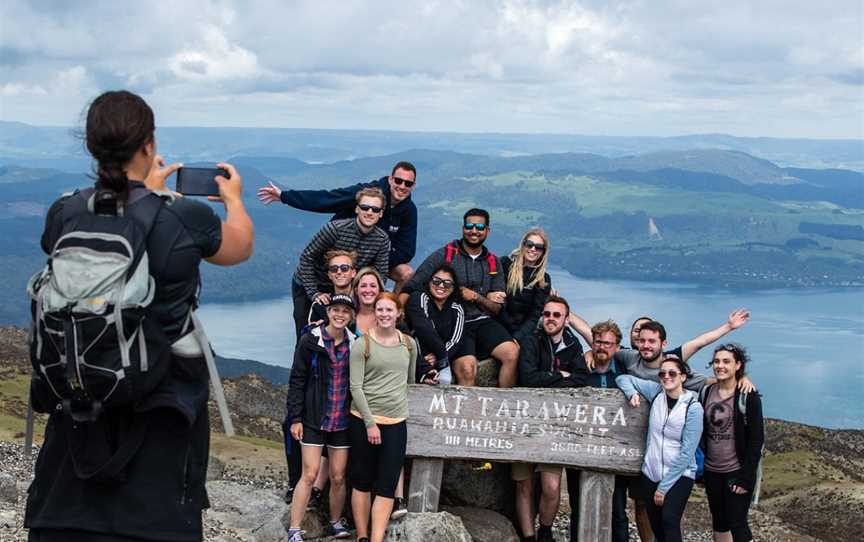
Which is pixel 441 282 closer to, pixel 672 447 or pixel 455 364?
pixel 455 364

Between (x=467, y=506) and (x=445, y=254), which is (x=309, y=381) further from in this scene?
(x=467, y=506)

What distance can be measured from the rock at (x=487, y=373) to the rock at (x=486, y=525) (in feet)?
5.26

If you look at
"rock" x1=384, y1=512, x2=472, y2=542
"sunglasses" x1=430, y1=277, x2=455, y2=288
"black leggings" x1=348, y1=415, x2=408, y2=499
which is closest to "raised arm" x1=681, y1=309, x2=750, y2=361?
"sunglasses" x1=430, y1=277, x2=455, y2=288

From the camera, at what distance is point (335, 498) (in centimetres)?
1056

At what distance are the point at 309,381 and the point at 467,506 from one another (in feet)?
11.6

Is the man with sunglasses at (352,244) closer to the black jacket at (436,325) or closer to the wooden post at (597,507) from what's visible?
the black jacket at (436,325)

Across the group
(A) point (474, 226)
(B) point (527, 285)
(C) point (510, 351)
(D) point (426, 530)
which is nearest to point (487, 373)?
(C) point (510, 351)

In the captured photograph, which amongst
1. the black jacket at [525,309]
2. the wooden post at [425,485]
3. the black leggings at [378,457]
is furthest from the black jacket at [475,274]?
the black leggings at [378,457]

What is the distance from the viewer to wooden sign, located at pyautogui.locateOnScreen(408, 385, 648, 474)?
11.1 meters

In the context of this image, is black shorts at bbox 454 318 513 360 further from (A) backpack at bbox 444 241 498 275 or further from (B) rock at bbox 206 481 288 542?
(B) rock at bbox 206 481 288 542

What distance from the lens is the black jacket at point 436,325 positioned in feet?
36.3

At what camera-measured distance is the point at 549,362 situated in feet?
37.2

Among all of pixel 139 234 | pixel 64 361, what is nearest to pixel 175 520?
pixel 64 361

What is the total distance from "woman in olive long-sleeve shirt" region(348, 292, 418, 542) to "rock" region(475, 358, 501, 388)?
76.0 inches
